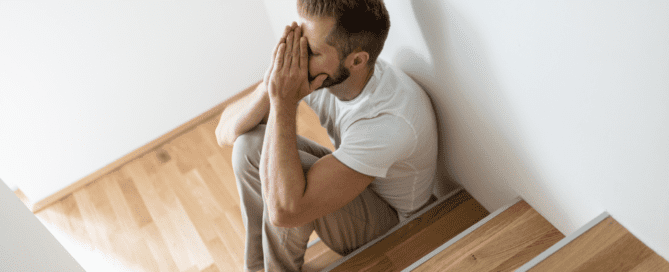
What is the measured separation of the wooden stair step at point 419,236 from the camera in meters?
1.58

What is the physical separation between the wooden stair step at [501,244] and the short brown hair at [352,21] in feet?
2.09

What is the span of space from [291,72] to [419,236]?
2.45 feet

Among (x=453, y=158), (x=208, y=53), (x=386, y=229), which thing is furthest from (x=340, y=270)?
(x=208, y=53)

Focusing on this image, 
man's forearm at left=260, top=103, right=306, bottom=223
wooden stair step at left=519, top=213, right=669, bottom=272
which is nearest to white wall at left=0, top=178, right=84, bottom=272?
man's forearm at left=260, top=103, right=306, bottom=223

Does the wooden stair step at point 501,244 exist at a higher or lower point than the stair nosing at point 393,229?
higher

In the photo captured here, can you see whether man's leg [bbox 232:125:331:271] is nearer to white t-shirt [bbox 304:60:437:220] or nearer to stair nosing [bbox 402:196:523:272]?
white t-shirt [bbox 304:60:437:220]

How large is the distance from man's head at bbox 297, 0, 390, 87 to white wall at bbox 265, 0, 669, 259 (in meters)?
0.13

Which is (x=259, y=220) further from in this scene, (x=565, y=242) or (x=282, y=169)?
(x=565, y=242)

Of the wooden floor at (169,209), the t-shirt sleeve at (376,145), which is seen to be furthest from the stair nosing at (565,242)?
the wooden floor at (169,209)

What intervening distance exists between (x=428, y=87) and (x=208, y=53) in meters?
1.62

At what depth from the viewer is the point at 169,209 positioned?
8.04 ft

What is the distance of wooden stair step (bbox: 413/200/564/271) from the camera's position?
130 cm

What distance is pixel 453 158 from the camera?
5.49 ft

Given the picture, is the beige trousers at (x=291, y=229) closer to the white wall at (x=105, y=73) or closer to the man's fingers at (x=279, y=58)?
the man's fingers at (x=279, y=58)
